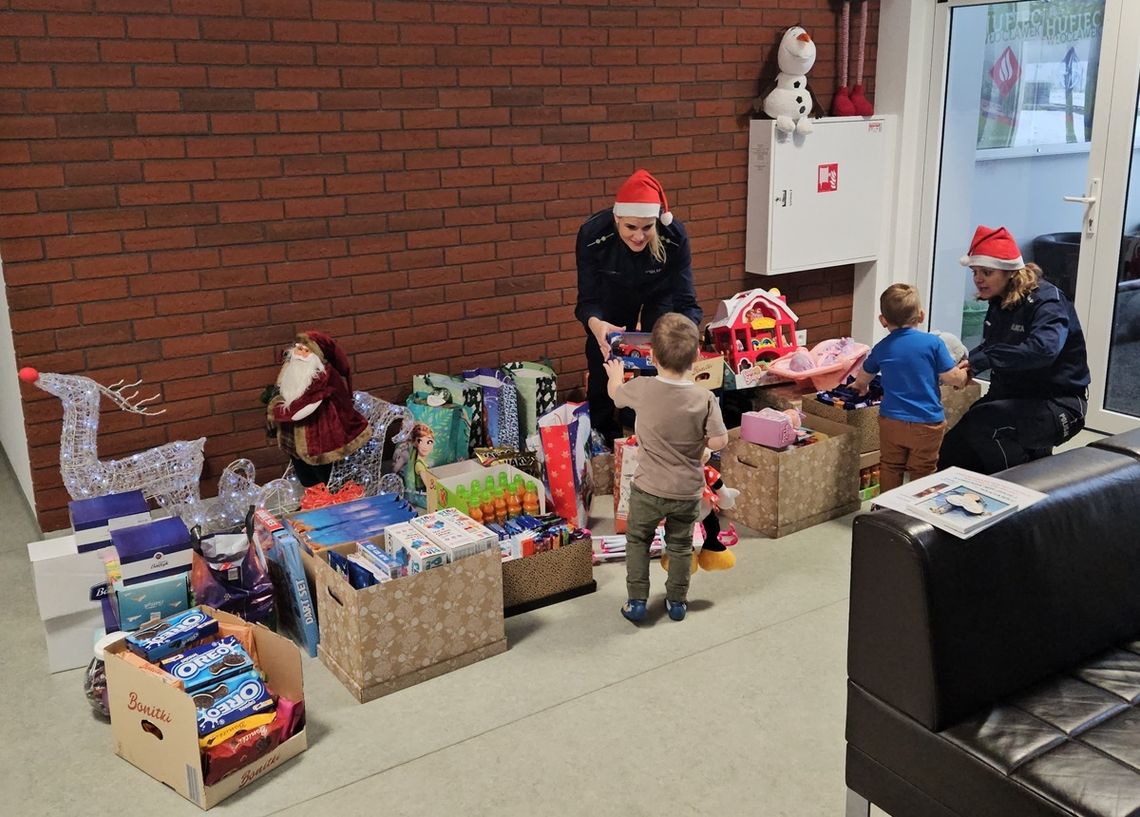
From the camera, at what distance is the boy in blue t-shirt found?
431 centimetres

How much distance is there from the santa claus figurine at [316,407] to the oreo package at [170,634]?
127 centimetres

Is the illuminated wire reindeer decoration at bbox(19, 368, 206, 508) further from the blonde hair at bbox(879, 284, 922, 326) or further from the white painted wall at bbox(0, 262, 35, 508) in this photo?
the blonde hair at bbox(879, 284, 922, 326)

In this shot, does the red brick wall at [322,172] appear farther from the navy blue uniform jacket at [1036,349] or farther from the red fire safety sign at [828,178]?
the navy blue uniform jacket at [1036,349]

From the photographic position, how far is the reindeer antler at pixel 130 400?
4.42 m

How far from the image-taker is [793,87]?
5.75m

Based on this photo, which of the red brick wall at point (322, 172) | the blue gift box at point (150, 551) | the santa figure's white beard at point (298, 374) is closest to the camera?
the blue gift box at point (150, 551)

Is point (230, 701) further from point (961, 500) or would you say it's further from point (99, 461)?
point (961, 500)

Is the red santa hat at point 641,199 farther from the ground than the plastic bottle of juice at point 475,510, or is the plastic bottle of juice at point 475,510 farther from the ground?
the red santa hat at point 641,199

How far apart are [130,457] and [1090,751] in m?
3.55

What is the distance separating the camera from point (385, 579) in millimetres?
3328

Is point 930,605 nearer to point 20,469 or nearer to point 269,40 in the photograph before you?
point 269,40

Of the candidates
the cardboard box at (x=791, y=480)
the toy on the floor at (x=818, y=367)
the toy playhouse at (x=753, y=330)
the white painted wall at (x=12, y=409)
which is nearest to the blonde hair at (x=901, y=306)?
the cardboard box at (x=791, y=480)

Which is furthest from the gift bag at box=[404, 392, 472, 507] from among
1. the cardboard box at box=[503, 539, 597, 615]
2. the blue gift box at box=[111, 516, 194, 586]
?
the blue gift box at box=[111, 516, 194, 586]

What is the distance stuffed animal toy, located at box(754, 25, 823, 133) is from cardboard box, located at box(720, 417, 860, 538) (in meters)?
1.88
